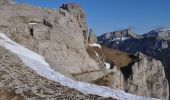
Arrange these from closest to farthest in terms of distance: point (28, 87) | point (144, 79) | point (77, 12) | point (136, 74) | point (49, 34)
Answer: point (28, 87) → point (49, 34) → point (77, 12) → point (136, 74) → point (144, 79)

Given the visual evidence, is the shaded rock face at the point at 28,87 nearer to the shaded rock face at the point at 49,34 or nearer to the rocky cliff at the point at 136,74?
the shaded rock face at the point at 49,34

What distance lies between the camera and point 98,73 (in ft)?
228

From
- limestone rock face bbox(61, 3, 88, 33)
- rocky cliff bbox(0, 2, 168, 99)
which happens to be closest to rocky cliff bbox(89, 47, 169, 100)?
limestone rock face bbox(61, 3, 88, 33)

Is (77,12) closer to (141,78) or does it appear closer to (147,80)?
(141,78)

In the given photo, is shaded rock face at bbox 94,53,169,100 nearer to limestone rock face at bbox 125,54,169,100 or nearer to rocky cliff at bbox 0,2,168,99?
limestone rock face at bbox 125,54,169,100

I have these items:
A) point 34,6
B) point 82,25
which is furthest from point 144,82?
point 34,6

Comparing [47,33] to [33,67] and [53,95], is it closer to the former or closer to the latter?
[33,67]

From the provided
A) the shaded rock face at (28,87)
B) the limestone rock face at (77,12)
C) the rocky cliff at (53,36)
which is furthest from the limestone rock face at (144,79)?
the shaded rock face at (28,87)

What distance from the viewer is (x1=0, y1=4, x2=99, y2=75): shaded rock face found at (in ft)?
185

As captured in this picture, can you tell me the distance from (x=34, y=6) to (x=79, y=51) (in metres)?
11.1

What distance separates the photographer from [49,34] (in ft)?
195

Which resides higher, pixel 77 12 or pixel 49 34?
pixel 77 12

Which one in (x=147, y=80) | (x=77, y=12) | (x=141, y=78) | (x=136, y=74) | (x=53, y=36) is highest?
(x=77, y=12)

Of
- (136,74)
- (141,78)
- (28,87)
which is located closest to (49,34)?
(28,87)
